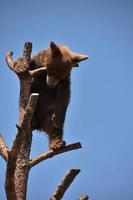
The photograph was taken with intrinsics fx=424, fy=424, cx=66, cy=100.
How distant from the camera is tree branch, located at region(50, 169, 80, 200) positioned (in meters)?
4.40

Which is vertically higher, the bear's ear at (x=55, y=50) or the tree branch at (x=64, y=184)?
the bear's ear at (x=55, y=50)

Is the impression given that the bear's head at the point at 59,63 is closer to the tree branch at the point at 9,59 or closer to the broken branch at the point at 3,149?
the tree branch at the point at 9,59

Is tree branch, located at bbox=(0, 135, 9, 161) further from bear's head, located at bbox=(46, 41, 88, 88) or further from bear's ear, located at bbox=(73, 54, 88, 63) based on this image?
bear's ear, located at bbox=(73, 54, 88, 63)

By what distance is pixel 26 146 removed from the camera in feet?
16.6

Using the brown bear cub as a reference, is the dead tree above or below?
below

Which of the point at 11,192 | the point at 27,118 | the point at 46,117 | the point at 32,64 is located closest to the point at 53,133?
the point at 46,117

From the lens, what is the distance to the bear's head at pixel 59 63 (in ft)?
20.3

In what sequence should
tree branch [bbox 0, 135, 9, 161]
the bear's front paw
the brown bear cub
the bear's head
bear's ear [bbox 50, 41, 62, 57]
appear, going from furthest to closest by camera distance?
bear's ear [bbox 50, 41, 62, 57] < the bear's head < the brown bear cub < the bear's front paw < tree branch [bbox 0, 135, 9, 161]

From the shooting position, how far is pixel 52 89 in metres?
6.32

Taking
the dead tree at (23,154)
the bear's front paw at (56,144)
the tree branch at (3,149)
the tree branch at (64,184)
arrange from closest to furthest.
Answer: the dead tree at (23,154), the tree branch at (64,184), the tree branch at (3,149), the bear's front paw at (56,144)

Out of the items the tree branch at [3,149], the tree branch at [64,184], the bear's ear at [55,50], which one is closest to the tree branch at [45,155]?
the tree branch at [3,149]

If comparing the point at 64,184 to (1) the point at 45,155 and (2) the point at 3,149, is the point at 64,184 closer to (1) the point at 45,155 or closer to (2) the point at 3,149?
(1) the point at 45,155

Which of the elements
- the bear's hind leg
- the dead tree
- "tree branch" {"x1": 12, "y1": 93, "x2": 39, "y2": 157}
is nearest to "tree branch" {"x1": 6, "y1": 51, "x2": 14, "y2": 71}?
the dead tree

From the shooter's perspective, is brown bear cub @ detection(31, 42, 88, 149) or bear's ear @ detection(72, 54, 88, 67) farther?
bear's ear @ detection(72, 54, 88, 67)
